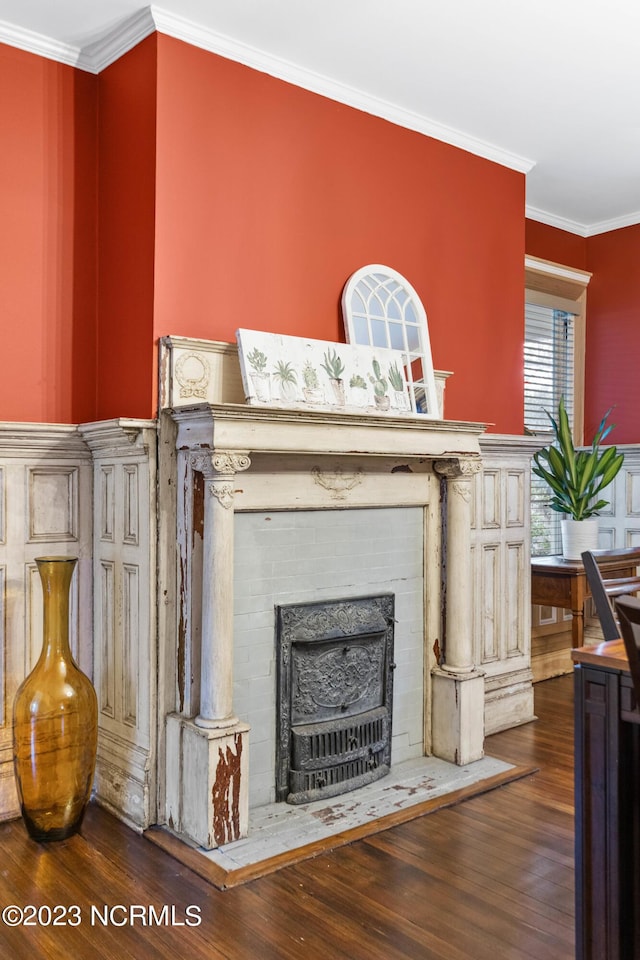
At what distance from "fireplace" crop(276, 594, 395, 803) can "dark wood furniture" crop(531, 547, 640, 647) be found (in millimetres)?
1327

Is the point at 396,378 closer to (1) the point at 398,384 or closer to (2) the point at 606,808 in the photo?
(1) the point at 398,384

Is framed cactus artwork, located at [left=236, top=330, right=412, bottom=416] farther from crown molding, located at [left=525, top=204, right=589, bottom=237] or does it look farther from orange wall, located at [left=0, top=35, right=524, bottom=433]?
crown molding, located at [left=525, top=204, right=589, bottom=237]

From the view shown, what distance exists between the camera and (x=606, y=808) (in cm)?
172

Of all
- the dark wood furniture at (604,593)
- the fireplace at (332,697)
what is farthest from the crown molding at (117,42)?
the dark wood furniture at (604,593)

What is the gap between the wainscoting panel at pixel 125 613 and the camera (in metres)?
2.76

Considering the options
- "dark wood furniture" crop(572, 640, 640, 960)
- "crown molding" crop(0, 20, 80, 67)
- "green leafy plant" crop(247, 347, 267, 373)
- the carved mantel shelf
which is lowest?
"dark wood furniture" crop(572, 640, 640, 960)

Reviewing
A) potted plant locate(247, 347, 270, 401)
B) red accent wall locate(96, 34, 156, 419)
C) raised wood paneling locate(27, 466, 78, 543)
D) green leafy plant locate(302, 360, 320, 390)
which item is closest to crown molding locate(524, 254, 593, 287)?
green leafy plant locate(302, 360, 320, 390)

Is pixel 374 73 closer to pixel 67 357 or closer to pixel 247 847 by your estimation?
pixel 67 357

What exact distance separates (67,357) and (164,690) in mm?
1311

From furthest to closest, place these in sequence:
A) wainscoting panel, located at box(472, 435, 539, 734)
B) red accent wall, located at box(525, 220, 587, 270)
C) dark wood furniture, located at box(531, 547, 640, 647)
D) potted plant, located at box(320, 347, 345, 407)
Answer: red accent wall, located at box(525, 220, 587, 270), dark wood furniture, located at box(531, 547, 640, 647), wainscoting panel, located at box(472, 435, 539, 734), potted plant, located at box(320, 347, 345, 407)

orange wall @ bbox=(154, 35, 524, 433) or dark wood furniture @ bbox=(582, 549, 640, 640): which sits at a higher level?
orange wall @ bbox=(154, 35, 524, 433)

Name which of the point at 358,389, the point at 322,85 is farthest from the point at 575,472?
the point at 322,85

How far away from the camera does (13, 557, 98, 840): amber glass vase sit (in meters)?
2.62

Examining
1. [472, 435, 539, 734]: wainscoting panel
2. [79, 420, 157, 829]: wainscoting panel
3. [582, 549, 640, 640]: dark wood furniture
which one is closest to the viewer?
[582, 549, 640, 640]: dark wood furniture
